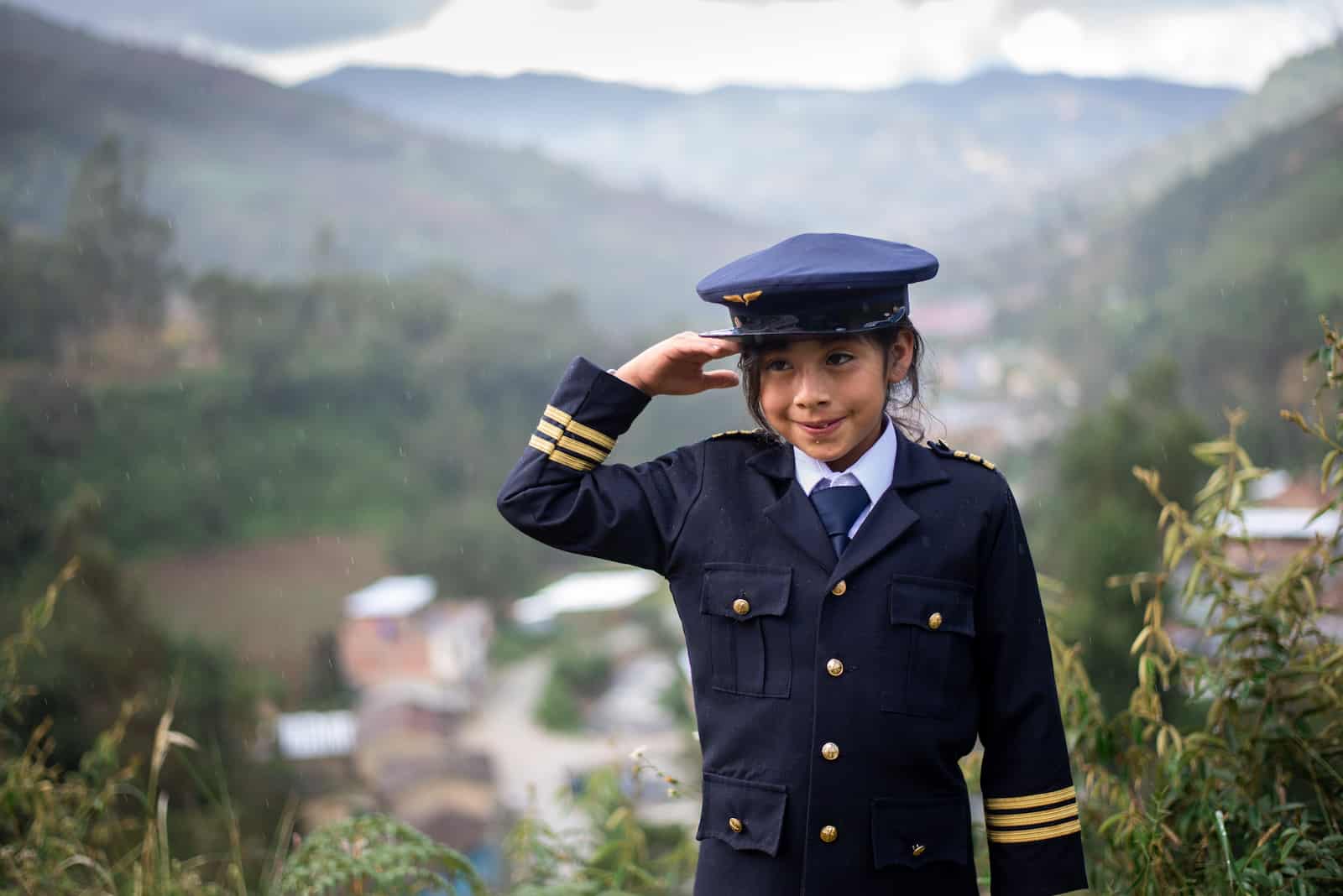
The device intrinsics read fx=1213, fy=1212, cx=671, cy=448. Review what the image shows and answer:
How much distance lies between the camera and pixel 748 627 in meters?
1.51

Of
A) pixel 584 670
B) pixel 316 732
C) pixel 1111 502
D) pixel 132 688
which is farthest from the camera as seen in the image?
pixel 584 670

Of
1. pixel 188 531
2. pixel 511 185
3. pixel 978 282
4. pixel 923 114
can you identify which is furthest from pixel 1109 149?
pixel 188 531

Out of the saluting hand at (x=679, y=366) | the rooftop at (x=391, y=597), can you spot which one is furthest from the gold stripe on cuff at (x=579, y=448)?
the rooftop at (x=391, y=597)

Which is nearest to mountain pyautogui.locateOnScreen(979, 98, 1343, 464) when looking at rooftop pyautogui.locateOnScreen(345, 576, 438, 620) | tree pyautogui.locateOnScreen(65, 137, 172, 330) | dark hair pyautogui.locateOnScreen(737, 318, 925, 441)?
rooftop pyautogui.locateOnScreen(345, 576, 438, 620)

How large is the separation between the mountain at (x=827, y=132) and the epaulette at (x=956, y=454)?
45469 millimetres

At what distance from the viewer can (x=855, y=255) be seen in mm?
1479

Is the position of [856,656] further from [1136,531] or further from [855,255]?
[1136,531]

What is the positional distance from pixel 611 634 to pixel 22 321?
21.8 metres

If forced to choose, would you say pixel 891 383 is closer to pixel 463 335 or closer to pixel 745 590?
pixel 745 590

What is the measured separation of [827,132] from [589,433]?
57.8 metres

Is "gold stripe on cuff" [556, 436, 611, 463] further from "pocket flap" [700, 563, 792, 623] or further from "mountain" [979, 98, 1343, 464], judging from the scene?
"mountain" [979, 98, 1343, 464]

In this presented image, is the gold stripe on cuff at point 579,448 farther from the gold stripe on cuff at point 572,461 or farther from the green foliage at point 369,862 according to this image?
the green foliage at point 369,862

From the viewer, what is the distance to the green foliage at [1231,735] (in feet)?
5.94

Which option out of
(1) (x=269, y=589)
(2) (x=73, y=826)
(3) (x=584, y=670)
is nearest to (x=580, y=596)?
(3) (x=584, y=670)
